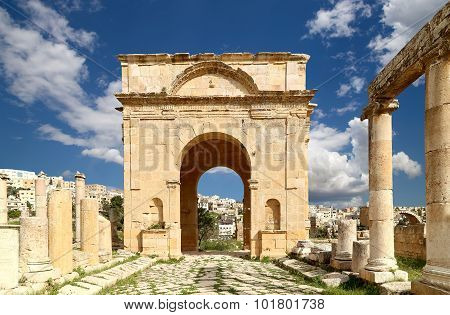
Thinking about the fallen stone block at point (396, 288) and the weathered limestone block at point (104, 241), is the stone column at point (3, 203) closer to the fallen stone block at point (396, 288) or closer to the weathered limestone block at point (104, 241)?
the weathered limestone block at point (104, 241)

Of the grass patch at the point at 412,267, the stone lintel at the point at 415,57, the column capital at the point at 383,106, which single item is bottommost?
the grass patch at the point at 412,267

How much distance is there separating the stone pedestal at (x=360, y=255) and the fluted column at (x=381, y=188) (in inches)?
16.2

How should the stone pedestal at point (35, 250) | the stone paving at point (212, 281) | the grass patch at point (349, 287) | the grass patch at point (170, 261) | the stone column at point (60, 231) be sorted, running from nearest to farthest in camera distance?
the grass patch at point (349, 287), the stone pedestal at point (35, 250), the stone paving at point (212, 281), the stone column at point (60, 231), the grass patch at point (170, 261)

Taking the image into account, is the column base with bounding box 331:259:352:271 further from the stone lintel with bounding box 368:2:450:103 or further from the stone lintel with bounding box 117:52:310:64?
the stone lintel with bounding box 117:52:310:64

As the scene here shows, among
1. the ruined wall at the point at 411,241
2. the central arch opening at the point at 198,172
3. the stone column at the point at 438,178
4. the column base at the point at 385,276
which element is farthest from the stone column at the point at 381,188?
the central arch opening at the point at 198,172

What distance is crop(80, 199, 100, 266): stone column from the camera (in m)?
10.5

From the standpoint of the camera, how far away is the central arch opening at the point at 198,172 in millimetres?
19828

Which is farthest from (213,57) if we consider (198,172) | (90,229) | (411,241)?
(411,241)

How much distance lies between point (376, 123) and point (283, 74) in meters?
8.16

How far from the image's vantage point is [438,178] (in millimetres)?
5434

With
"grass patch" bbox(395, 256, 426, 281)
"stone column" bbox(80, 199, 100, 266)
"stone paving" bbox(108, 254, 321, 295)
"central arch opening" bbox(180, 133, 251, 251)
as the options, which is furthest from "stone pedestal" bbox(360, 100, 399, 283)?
"central arch opening" bbox(180, 133, 251, 251)

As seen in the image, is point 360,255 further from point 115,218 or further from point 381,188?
point 115,218

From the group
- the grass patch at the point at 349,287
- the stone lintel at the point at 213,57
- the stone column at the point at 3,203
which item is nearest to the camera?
the grass patch at the point at 349,287
